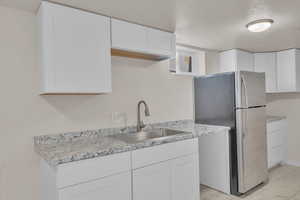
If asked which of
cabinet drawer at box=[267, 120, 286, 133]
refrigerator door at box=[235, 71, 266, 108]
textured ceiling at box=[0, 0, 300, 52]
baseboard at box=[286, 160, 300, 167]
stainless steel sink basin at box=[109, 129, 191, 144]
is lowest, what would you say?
baseboard at box=[286, 160, 300, 167]

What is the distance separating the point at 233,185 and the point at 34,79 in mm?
2631

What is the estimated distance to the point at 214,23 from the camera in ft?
7.34

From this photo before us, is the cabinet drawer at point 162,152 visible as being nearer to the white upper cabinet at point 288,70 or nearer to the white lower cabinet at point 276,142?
the white lower cabinet at point 276,142

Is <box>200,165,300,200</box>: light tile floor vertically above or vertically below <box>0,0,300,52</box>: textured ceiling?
below

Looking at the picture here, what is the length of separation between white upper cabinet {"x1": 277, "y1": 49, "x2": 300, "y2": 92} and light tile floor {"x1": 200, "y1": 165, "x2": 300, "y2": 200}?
59.5 inches

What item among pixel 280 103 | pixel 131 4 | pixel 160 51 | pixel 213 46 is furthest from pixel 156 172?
pixel 280 103

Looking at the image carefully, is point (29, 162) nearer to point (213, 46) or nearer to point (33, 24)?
point (33, 24)

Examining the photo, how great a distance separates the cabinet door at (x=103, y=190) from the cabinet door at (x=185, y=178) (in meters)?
0.53

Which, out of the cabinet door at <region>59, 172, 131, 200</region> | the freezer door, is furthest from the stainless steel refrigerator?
the cabinet door at <region>59, 172, 131, 200</region>

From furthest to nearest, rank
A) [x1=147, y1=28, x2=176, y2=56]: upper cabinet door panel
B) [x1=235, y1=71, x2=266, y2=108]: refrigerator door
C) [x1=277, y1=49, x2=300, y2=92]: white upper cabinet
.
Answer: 1. [x1=277, y1=49, x2=300, y2=92]: white upper cabinet
2. [x1=235, y1=71, x2=266, y2=108]: refrigerator door
3. [x1=147, y1=28, x2=176, y2=56]: upper cabinet door panel

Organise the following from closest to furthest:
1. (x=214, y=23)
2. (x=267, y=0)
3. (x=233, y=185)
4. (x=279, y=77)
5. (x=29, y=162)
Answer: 1. (x=267, y=0)
2. (x=29, y=162)
3. (x=214, y=23)
4. (x=233, y=185)
5. (x=279, y=77)

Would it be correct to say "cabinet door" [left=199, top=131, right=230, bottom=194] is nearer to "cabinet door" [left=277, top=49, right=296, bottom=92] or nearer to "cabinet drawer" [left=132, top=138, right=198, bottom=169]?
"cabinet drawer" [left=132, top=138, right=198, bottom=169]

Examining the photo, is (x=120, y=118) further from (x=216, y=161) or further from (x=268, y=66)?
(x=268, y=66)

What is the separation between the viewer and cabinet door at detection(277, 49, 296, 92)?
3.58 metres
